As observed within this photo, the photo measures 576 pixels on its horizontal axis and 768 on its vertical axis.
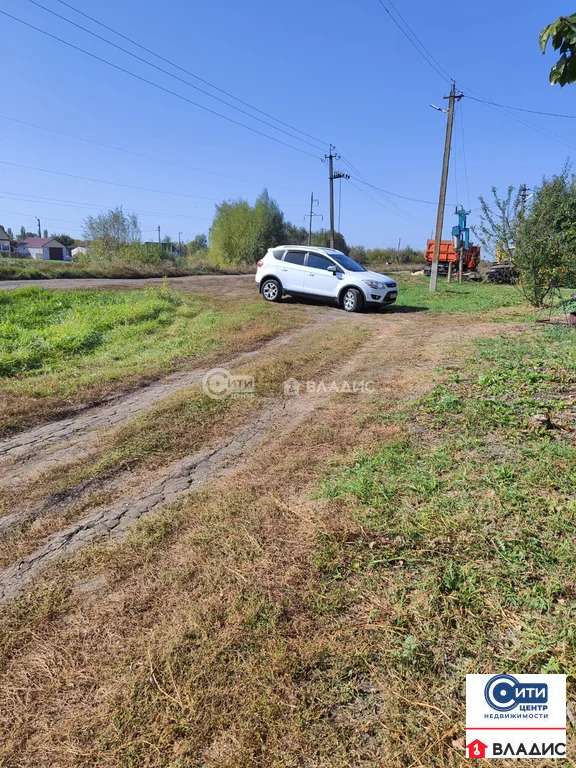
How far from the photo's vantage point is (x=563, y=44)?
202 cm

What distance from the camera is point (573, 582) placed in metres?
2.11

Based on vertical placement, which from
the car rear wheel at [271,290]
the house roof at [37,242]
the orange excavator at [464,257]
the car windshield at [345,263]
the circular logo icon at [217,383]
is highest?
the house roof at [37,242]

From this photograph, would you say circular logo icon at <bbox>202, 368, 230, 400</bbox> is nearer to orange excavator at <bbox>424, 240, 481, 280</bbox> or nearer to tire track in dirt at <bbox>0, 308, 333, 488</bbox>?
tire track in dirt at <bbox>0, 308, 333, 488</bbox>

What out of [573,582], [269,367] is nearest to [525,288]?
[269,367]

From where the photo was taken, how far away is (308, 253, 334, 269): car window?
1302cm

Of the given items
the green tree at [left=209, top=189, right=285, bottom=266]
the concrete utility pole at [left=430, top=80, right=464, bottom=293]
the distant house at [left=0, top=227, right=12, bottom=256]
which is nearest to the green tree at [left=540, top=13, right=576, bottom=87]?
the concrete utility pole at [left=430, top=80, right=464, bottom=293]

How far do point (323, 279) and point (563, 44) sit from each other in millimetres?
11165

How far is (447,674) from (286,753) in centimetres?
68

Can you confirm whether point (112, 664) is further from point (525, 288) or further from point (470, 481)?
point (525, 288)

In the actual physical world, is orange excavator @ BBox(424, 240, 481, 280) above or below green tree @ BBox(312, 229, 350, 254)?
below

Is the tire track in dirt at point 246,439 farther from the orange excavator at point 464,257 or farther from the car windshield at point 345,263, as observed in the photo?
the orange excavator at point 464,257


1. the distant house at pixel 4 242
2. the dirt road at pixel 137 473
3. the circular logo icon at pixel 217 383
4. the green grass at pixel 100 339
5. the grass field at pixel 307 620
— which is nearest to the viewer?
the grass field at pixel 307 620

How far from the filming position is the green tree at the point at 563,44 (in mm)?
1889

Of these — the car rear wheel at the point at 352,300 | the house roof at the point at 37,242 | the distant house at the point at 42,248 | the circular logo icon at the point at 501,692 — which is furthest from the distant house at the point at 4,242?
the circular logo icon at the point at 501,692
